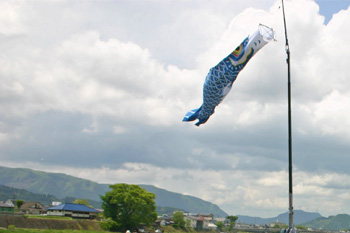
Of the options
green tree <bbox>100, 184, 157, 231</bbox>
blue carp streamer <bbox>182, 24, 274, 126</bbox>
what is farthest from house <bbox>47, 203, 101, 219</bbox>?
blue carp streamer <bbox>182, 24, 274, 126</bbox>

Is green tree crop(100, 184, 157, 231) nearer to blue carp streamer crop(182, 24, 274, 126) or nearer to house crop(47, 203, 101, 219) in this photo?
house crop(47, 203, 101, 219)

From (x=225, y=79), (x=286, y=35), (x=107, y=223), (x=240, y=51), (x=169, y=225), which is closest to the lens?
(x=286, y=35)

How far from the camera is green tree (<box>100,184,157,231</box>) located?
4461 inches

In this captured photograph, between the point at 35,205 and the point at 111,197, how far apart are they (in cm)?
9184

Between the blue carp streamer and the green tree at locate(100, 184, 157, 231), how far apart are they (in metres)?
83.8

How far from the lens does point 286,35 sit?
24109mm

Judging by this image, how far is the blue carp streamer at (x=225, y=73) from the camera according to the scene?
25141 millimetres

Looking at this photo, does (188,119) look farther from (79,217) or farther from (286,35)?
(79,217)

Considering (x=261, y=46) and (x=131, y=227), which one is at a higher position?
(x=261, y=46)

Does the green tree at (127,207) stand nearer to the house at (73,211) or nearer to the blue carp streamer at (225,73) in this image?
the house at (73,211)

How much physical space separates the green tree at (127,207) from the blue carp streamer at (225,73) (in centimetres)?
8379

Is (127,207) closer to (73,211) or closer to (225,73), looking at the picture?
(73,211)

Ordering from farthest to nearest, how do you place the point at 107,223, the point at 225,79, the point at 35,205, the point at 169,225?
the point at 35,205 < the point at 169,225 < the point at 107,223 < the point at 225,79

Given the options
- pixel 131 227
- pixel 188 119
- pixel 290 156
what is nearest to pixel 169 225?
pixel 131 227
